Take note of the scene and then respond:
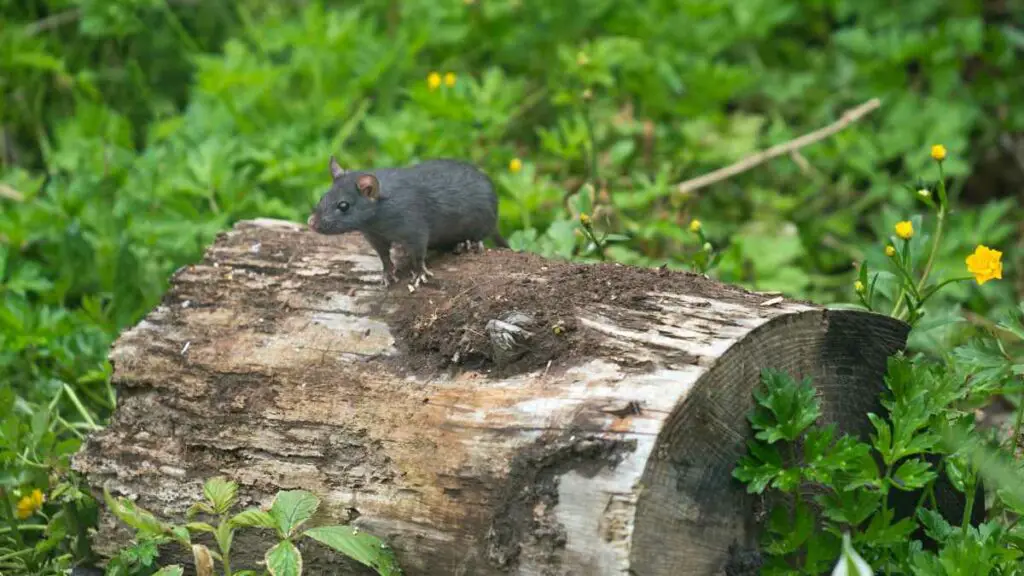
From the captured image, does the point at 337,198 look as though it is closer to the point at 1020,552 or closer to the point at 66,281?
the point at 66,281

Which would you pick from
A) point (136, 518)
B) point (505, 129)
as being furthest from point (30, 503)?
point (505, 129)

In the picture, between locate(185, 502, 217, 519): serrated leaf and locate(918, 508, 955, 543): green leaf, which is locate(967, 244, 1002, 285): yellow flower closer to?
locate(918, 508, 955, 543): green leaf

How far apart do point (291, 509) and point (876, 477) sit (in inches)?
57.4

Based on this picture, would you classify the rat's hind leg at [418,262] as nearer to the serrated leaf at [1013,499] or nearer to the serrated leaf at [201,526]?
the serrated leaf at [201,526]

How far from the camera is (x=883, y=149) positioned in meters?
6.23

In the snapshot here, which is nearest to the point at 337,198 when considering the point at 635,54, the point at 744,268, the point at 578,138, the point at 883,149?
the point at 578,138

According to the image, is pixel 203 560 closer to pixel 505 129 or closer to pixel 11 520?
pixel 11 520

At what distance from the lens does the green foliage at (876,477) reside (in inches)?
115

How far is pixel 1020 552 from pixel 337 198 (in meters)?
2.14

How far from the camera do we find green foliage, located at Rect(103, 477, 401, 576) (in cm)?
297

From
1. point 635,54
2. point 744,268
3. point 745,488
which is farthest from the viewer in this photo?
point 635,54

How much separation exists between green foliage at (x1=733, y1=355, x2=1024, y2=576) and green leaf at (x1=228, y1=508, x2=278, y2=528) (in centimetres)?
117

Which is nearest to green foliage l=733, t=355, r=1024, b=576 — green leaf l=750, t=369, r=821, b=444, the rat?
green leaf l=750, t=369, r=821, b=444

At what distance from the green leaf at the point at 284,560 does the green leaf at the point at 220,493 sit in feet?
0.66
